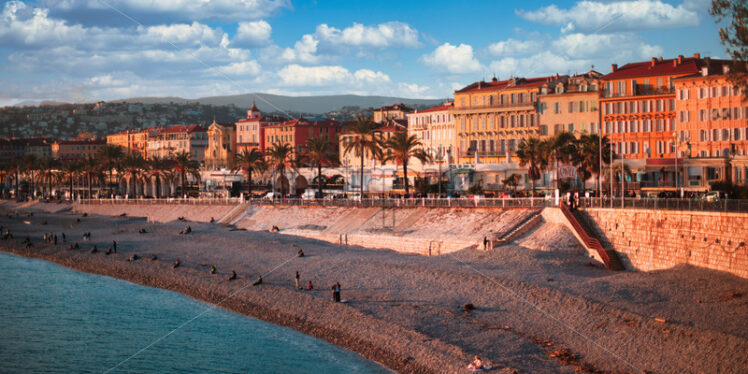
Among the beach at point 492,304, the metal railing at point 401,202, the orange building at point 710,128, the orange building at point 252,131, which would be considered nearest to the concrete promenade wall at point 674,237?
the beach at point 492,304

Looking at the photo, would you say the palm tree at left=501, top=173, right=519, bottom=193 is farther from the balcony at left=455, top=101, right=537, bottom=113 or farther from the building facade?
the building facade

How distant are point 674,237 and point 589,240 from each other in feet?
22.3

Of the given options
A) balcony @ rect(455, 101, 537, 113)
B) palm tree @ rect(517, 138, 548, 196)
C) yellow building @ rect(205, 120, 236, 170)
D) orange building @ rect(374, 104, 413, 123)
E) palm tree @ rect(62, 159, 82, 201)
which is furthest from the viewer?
yellow building @ rect(205, 120, 236, 170)

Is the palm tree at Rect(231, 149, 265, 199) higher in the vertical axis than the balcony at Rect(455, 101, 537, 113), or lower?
lower

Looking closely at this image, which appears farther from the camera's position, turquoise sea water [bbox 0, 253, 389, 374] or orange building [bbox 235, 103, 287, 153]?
orange building [bbox 235, 103, 287, 153]

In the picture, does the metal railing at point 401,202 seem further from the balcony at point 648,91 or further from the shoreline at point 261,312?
the balcony at point 648,91

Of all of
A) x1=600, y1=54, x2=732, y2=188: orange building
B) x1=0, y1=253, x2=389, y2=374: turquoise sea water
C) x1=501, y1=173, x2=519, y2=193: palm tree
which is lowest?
x1=0, y1=253, x2=389, y2=374: turquoise sea water

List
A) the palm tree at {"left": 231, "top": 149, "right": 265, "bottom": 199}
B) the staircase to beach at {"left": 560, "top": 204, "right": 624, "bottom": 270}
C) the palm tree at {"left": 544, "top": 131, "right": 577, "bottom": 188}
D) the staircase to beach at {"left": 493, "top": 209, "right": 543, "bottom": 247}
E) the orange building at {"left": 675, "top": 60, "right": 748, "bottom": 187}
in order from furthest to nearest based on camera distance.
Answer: the palm tree at {"left": 231, "top": 149, "right": 265, "bottom": 199} → the orange building at {"left": 675, "top": 60, "right": 748, "bottom": 187} → the palm tree at {"left": 544, "top": 131, "right": 577, "bottom": 188} → the staircase to beach at {"left": 493, "top": 209, "right": 543, "bottom": 247} → the staircase to beach at {"left": 560, "top": 204, "right": 624, "bottom": 270}

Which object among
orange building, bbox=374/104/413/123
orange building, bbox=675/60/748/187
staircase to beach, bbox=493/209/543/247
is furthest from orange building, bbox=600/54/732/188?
orange building, bbox=374/104/413/123

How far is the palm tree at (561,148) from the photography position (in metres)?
62.1

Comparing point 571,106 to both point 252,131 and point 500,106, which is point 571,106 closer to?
point 500,106

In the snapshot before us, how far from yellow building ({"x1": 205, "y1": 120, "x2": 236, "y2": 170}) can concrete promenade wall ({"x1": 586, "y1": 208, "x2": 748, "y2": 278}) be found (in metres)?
127

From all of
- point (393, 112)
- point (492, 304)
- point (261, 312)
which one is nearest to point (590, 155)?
point (492, 304)

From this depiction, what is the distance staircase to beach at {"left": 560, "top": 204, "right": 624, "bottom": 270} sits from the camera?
137 ft
